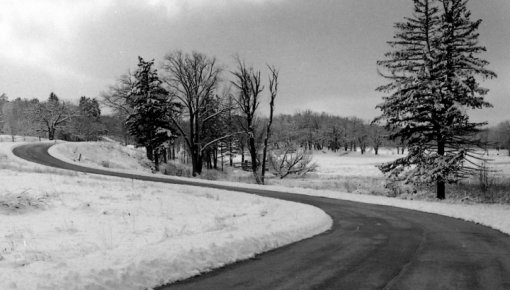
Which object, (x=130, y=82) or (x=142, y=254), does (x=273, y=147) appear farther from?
(x=142, y=254)

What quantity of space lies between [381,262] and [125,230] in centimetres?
802

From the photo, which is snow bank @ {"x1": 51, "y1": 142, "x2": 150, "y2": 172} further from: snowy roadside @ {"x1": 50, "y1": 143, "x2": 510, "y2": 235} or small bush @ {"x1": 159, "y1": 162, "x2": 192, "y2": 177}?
snowy roadside @ {"x1": 50, "y1": 143, "x2": 510, "y2": 235}

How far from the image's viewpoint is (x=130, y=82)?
4850cm

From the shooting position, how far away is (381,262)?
7.37 metres

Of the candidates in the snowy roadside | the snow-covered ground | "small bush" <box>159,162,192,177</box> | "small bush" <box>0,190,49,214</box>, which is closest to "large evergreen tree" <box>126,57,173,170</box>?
"small bush" <box>159,162,192,177</box>

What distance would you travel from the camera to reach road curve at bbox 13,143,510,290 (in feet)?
19.8

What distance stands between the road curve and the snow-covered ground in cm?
56

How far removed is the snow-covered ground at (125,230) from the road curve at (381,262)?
560 millimetres

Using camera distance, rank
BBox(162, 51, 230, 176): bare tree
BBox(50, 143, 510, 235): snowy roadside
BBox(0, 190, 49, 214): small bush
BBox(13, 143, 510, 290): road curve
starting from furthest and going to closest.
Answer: BBox(162, 51, 230, 176): bare tree, BBox(0, 190, 49, 214): small bush, BBox(50, 143, 510, 235): snowy roadside, BBox(13, 143, 510, 290): road curve

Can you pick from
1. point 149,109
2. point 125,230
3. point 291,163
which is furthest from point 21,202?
point 291,163

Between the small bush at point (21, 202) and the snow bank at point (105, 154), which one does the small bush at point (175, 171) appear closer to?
the snow bank at point (105, 154)

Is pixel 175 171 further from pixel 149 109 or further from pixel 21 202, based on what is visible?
pixel 21 202

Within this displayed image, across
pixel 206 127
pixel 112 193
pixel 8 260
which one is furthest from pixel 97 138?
pixel 8 260

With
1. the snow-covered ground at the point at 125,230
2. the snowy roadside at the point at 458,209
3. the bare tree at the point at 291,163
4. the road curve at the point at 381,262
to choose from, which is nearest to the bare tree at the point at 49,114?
the bare tree at the point at 291,163
